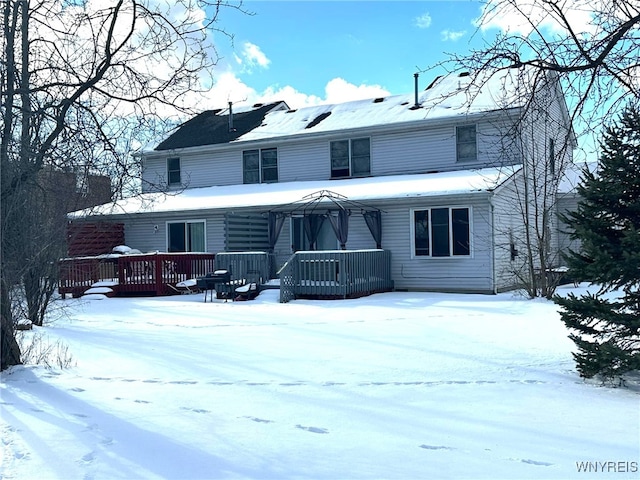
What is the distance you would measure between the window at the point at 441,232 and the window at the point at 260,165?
24.1 feet

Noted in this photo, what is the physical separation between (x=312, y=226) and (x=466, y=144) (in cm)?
583

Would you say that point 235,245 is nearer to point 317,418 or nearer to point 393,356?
point 393,356

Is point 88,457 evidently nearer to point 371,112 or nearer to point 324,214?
point 324,214

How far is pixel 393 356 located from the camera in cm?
788

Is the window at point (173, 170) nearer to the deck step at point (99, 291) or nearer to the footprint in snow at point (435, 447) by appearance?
the deck step at point (99, 291)

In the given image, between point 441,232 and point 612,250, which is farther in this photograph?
point 441,232

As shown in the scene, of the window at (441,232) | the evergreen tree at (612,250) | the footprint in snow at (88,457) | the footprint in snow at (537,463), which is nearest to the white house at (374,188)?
the window at (441,232)

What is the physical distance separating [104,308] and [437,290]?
950 cm

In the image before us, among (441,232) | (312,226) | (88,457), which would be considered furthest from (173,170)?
(88,457)

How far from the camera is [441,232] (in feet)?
58.1

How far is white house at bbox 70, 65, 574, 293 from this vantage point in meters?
17.3

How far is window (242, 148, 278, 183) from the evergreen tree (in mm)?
17477

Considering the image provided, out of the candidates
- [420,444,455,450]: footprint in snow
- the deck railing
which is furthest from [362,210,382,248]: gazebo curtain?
[420,444,455,450]: footprint in snow

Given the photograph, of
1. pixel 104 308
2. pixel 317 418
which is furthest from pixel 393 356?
pixel 104 308
